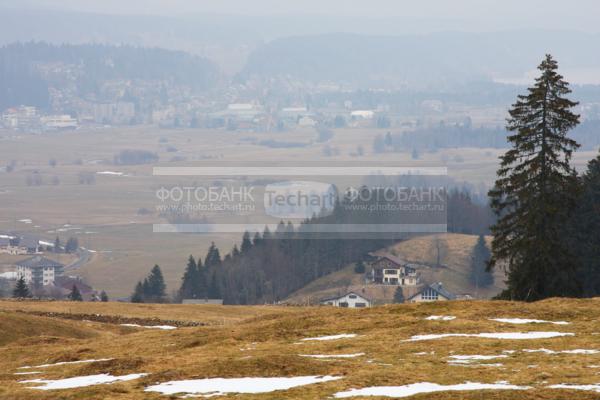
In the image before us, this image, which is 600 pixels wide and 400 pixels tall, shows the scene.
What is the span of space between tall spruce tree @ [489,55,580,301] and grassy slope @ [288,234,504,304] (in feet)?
358

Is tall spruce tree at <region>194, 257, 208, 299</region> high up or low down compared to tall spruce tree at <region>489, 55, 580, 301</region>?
down

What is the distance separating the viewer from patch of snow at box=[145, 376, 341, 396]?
81.4 feet

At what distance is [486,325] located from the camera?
3403cm

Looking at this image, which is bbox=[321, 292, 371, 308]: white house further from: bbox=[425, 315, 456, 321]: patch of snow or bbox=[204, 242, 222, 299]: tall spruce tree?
bbox=[425, 315, 456, 321]: patch of snow

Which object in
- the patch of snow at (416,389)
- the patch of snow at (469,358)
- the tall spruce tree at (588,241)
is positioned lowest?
the patch of snow at (416,389)

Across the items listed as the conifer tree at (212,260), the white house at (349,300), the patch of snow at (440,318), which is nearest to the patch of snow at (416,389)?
the patch of snow at (440,318)

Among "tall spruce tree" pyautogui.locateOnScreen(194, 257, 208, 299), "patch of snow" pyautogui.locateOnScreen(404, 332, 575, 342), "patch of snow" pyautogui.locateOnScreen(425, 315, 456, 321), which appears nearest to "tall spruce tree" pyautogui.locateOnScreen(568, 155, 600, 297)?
"patch of snow" pyautogui.locateOnScreen(425, 315, 456, 321)

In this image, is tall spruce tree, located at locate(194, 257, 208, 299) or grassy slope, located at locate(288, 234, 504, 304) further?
tall spruce tree, located at locate(194, 257, 208, 299)

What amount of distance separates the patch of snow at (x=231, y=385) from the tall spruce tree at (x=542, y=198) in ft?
85.3

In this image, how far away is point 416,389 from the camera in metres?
24.1

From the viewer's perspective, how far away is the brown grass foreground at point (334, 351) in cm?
2520

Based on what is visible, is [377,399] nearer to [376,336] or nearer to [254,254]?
[376,336]

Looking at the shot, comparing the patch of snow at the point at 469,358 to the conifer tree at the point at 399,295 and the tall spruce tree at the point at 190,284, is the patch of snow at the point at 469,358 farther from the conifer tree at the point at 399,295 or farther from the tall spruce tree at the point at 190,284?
the tall spruce tree at the point at 190,284

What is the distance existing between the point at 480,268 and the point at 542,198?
121 m
